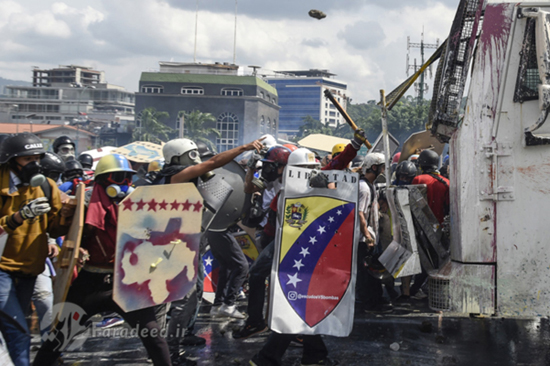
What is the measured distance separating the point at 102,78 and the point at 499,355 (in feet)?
546

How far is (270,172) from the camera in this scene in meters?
5.86

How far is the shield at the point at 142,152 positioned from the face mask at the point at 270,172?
3.70 metres

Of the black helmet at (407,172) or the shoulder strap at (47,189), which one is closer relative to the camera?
the shoulder strap at (47,189)

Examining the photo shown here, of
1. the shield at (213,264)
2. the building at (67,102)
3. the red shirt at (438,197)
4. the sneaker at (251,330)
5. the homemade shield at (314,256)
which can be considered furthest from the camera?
the building at (67,102)

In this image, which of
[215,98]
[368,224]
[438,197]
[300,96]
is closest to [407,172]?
[438,197]

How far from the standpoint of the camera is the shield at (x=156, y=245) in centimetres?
416

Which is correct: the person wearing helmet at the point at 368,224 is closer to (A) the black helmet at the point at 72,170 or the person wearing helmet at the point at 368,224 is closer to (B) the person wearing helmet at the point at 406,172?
(B) the person wearing helmet at the point at 406,172

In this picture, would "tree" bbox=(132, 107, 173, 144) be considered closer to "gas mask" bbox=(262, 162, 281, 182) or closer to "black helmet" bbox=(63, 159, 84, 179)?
"black helmet" bbox=(63, 159, 84, 179)

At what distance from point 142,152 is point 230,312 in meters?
3.72

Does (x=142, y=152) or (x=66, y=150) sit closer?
(x=66, y=150)

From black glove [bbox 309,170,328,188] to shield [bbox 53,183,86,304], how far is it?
1724 millimetres

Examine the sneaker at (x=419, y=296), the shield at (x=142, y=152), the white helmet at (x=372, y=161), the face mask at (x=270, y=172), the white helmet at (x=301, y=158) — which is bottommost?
the sneaker at (x=419, y=296)

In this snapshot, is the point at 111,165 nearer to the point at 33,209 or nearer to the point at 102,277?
the point at 33,209

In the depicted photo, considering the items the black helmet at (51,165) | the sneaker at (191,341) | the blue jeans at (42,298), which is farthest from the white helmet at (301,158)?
the blue jeans at (42,298)
